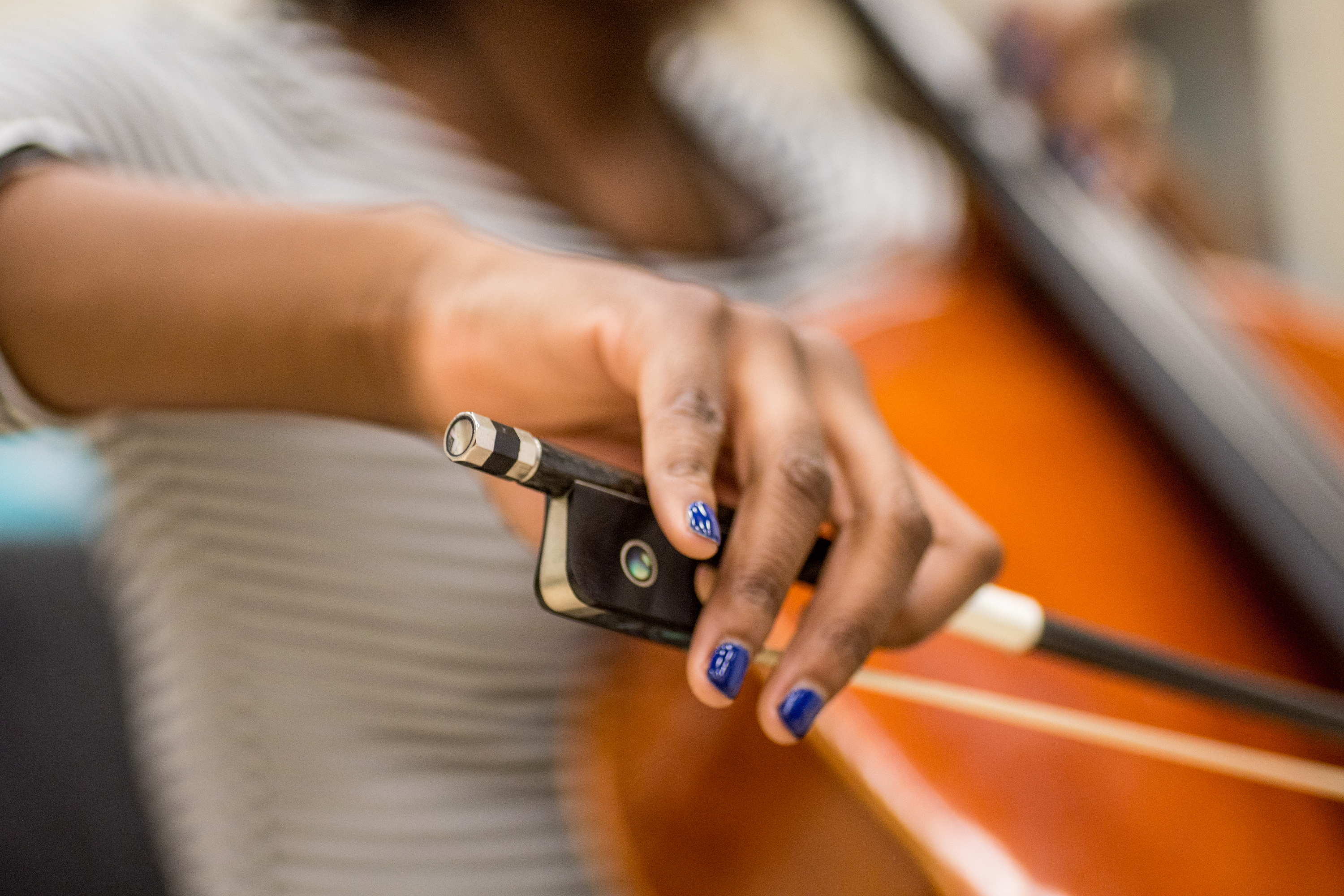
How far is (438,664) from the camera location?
1.42 ft

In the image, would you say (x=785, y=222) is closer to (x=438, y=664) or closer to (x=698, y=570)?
(x=438, y=664)

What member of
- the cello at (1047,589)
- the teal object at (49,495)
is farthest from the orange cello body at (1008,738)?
the teal object at (49,495)

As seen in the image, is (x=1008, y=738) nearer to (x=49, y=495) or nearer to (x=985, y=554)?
(x=985, y=554)

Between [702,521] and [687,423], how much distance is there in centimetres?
2

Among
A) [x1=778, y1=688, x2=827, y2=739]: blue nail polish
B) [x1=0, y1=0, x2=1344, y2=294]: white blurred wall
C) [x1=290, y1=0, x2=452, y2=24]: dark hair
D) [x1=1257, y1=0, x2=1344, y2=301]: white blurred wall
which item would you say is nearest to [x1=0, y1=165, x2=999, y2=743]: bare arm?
[x1=778, y1=688, x2=827, y2=739]: blue nail polish

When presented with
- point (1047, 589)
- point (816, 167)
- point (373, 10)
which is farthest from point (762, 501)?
point (816, 167)

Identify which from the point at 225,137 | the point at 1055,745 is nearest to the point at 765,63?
the point at 225,137

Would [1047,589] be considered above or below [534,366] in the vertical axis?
below

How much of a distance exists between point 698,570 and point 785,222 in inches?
18.6

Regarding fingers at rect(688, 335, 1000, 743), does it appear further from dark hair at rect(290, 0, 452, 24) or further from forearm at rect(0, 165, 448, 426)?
dark hair at rect(290, 0, 452, 24)

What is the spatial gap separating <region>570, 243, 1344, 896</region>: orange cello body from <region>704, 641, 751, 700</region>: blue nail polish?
0.13 m

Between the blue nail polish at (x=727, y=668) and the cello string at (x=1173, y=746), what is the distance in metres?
0.13

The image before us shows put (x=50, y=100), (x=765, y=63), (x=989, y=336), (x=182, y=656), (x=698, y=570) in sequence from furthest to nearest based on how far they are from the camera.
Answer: (x=765, y=63) < (x=989, y=336) < (x=182, y=656) < (x=50, y=100) < (x=698, y=570)

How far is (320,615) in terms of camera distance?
42 cm
